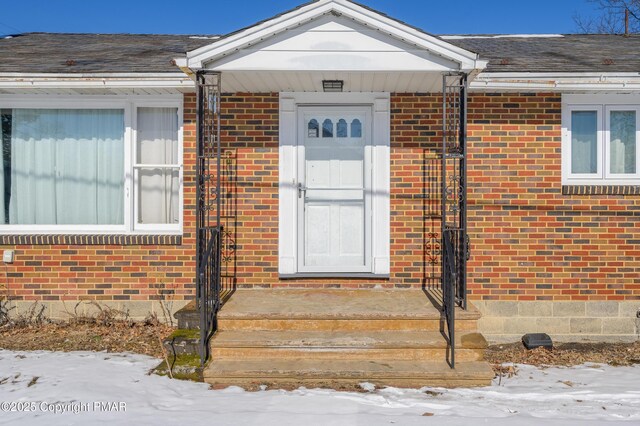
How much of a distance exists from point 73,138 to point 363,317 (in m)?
4.15

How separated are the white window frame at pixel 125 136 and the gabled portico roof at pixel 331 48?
52.1 inches

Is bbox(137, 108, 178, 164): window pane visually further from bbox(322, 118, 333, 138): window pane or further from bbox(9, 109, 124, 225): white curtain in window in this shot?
bbox(322, 118, 333, 138): window pane

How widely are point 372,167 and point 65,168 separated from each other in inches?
148

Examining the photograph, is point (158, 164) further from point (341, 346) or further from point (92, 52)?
point (341, 346)

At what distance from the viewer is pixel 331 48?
4871 mm

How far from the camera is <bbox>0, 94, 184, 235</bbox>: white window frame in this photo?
5961mm

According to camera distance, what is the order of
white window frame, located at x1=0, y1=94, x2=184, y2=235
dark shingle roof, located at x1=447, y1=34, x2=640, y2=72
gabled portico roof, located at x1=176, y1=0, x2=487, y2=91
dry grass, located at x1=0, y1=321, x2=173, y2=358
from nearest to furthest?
gabled portico roof, located at x1=176, y1=0, x2=487, y2=91 < dry grass, located at x1=0, y1=321, x2=173, y2=358 < dark shingle roof, located at x1=447, y1=34, x2=640, y2=72 < white window frame, located at x1=0, y1=94, x2=184, y2=235

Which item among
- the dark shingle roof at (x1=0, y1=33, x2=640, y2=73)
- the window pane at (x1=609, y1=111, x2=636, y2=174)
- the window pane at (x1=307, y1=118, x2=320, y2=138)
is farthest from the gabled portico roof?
the window pane at (x1=609, y1=111, x2=636, y2=174)

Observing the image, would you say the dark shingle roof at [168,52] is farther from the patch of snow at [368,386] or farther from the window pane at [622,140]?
Answer: the patch of snow at [368,386]

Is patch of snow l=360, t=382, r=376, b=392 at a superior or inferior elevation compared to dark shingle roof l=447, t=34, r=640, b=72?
inferior

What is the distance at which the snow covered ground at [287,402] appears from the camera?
3529 millimetres

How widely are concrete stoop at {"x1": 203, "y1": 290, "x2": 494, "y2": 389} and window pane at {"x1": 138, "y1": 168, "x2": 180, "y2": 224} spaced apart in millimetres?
1611

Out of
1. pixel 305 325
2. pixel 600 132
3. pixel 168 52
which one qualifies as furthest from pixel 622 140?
pixel 168 52

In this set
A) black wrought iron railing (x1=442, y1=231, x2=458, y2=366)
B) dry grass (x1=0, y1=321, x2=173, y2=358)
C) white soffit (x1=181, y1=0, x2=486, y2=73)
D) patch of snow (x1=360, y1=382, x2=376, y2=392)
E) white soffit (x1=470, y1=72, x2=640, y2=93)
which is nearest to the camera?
patch of snow (x1=360, y1=382, x2=376, y2=392)
